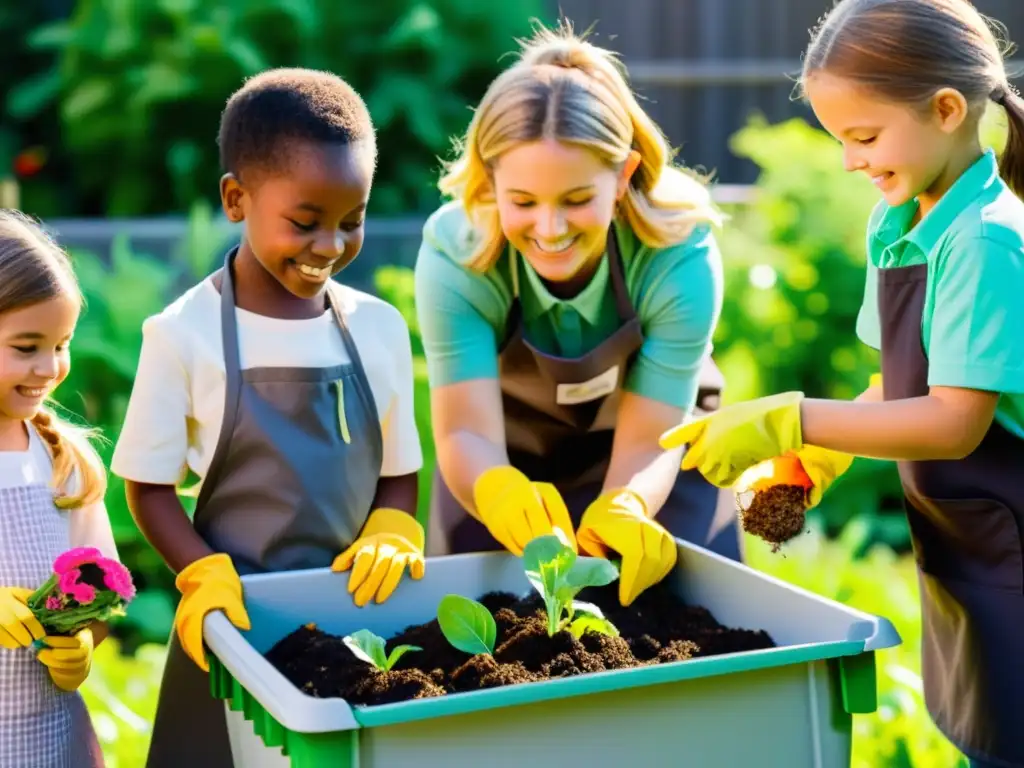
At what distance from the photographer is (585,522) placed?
1894mm

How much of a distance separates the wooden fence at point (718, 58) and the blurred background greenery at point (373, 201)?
16 cm

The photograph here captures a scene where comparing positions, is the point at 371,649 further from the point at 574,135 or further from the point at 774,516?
the point at 574,135

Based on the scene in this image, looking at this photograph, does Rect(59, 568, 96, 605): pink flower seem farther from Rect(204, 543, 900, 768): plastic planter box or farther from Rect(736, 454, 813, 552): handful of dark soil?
Rect(736, 454, 813, 552): handful of dark soil

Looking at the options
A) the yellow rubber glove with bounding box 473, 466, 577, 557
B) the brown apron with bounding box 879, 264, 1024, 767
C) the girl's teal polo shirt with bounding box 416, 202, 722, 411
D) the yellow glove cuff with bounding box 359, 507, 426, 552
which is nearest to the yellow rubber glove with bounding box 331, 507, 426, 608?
the yellow glove cuff with bounding box 359, 507, 426, 552

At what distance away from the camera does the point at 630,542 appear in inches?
70.8

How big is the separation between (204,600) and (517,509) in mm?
455

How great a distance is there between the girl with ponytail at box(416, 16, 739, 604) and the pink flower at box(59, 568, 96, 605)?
0.58 meters

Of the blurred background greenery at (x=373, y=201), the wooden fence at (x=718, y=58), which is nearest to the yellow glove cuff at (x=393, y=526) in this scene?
the blurred background greenery at (x=373, y=201)

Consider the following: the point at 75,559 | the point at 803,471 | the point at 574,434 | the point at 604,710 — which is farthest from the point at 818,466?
the point at 75,559

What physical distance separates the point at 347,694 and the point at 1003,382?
80 centimetres

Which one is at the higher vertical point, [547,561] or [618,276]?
[618,276]

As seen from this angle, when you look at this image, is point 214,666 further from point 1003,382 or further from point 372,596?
point 1003,382

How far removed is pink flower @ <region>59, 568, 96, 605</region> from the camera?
1486 millimetres

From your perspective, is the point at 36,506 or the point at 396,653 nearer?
the point at 396,653
